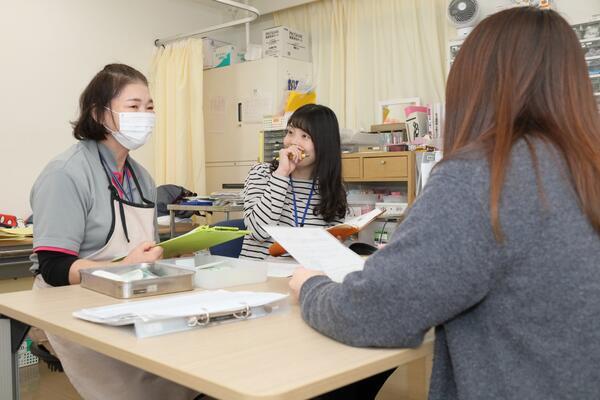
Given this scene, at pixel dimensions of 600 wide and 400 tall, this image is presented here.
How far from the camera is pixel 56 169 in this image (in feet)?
5.08

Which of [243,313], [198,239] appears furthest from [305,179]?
[243,313]

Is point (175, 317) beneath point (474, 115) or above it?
beneath

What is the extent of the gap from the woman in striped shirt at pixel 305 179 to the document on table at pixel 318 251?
807 mm

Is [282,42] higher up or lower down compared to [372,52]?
higher up

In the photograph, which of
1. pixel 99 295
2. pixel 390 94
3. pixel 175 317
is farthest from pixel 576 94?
pixel 390 94

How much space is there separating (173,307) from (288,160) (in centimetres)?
121

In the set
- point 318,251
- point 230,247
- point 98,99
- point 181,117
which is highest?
point 181,117

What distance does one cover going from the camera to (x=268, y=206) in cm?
210

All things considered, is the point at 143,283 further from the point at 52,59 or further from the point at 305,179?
the point at 52,59

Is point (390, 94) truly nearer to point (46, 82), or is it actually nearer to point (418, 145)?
point (418, 145)

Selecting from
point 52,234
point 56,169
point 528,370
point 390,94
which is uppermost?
point 390,94

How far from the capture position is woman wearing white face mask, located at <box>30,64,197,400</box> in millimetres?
1331

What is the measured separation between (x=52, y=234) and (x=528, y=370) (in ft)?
3.92

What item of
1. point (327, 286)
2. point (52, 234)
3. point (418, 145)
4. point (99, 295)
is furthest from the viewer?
point (418, 145)
